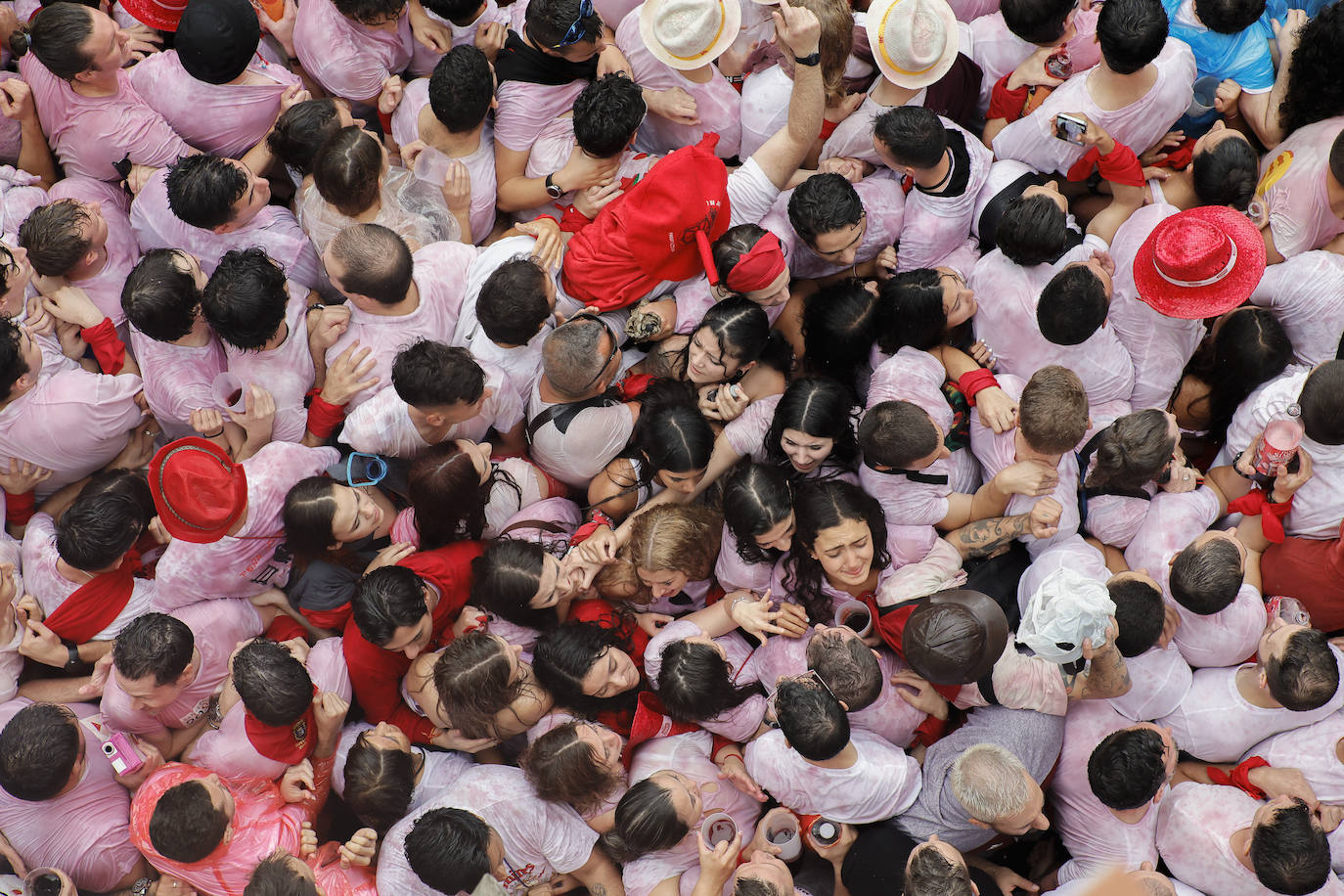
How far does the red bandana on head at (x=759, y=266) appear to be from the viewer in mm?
4406

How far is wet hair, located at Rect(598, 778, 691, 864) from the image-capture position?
396 cm

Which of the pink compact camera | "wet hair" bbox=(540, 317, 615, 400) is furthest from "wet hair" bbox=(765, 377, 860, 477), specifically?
the pink compact camera

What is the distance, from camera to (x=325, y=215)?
191 inches

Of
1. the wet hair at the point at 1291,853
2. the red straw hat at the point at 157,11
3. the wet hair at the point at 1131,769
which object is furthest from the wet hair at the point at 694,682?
the red straw hat at the point at 157,11

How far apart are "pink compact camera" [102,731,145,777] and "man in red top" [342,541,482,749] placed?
0.94 m

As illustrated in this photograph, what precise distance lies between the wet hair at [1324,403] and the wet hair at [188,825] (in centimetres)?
474

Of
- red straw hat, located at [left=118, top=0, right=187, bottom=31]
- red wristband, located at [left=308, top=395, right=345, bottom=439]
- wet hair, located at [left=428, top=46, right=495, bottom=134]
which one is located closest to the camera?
wet hair, located at [left=428, top=46, right=495, bottom=134]

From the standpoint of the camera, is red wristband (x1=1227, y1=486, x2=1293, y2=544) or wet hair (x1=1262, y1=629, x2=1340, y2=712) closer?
wet hair (x1=1262, y1=629, x2=1340, y2=712)

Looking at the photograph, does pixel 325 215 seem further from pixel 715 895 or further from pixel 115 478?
pixel 715 895

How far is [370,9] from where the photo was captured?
15.9 ft

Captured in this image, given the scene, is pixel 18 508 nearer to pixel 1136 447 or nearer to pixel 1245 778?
pixel 1136 447

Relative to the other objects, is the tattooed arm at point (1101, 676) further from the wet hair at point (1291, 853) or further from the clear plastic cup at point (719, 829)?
the clear plastic cup at point (719, 829)

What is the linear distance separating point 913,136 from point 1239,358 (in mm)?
1778

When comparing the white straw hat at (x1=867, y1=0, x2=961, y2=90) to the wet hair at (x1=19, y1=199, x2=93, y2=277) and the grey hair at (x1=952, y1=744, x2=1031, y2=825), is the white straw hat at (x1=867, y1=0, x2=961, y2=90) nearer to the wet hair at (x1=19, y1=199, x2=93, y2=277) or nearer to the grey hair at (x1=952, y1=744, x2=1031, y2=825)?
the grey hair at (x1=952, y1=744, x2=1031, y2=825)
